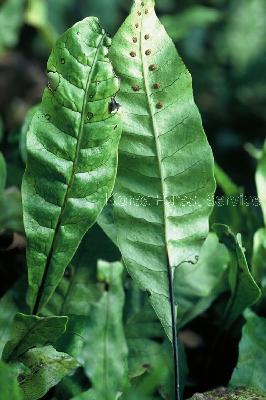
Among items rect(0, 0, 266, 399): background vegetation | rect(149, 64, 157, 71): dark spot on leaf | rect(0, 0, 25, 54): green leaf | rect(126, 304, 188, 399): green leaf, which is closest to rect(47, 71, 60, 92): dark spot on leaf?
rect(149, 64, 157, 71): dark spot on leaf

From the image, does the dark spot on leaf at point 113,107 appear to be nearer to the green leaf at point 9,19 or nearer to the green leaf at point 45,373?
the green leaf at point 45,373

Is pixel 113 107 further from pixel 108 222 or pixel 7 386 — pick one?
pixel 7 386

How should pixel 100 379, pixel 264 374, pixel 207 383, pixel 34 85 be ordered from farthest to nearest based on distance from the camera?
1. pixel 34 85
2. pixel 207 383
3. pixel 264 374
4. pixel 100 379

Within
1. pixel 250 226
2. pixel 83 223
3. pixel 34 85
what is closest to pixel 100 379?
pixel 83 223

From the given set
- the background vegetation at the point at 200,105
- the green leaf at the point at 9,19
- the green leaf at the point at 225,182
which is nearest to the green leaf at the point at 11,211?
the background vegetation at the point at 200,105

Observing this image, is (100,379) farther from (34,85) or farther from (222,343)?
(34,85)

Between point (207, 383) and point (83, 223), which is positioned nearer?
point (83, 223)

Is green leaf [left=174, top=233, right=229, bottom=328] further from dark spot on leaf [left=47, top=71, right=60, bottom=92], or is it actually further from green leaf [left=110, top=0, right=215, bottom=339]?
dark spot on leaf [left=47, top=71, right=60, bottom=92]
